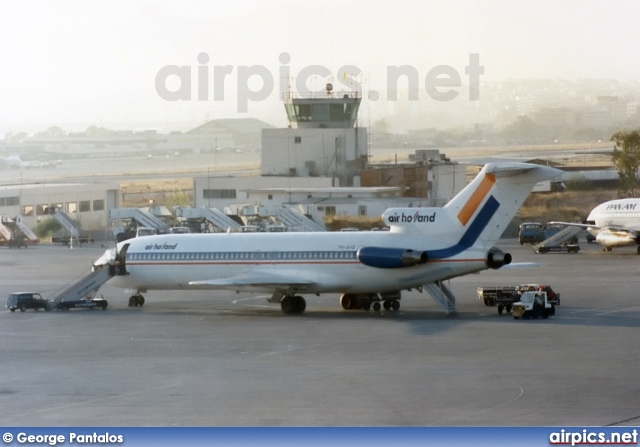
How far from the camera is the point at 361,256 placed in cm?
4272

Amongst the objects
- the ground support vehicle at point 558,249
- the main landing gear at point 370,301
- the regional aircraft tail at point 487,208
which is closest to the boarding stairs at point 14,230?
the ground support vehicle at point 558,249

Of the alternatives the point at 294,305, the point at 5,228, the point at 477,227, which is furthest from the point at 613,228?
the point at 5,228

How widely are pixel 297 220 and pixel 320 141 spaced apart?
61.5 ft

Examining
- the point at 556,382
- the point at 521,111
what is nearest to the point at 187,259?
the point at 556,382

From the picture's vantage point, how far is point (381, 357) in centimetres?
3203

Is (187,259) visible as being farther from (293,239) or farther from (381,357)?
(381,357)

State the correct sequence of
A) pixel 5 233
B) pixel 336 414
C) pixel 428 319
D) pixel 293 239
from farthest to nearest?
pixel 5 233 < pixel 293 239 < pixel 428 319 < pixel 336 414

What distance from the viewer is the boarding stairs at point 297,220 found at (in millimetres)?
86938

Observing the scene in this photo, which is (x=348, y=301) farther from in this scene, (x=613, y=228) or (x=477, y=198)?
(x=613, y=228)

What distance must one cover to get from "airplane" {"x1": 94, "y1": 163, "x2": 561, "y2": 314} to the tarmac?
1.15 metres

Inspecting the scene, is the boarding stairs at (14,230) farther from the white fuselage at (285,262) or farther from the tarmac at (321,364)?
the white fuselage at (285,262)

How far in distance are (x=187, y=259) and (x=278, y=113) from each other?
117 metres

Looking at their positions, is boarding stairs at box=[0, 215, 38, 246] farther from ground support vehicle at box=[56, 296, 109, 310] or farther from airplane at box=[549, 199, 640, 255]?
ground support vehicle at box=[56, 296, 109, 310]

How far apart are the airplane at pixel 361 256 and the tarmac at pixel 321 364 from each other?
115 centimetres
